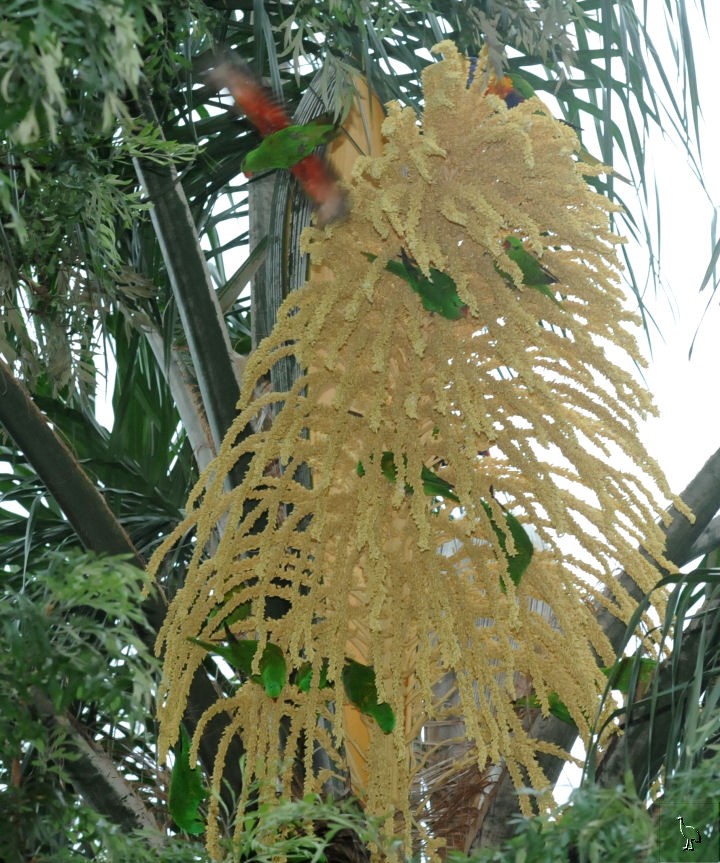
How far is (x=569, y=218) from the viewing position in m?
2.13

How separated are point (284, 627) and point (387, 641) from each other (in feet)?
0.58

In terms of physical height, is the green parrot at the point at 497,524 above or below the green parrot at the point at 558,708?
above

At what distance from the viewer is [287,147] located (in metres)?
2.42

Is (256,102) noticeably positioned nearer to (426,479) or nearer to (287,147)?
(287,147)

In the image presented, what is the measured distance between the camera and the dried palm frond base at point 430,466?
2.05m

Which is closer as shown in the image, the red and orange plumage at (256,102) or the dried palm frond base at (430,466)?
the dried palm frond base at (430,466)

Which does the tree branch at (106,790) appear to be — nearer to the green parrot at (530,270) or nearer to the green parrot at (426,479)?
the green parrot at (426,479)

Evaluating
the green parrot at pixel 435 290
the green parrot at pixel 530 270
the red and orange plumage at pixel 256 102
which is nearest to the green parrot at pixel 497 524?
the green parrot at pixel 435 290

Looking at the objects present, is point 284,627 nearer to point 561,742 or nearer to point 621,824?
point 561,742

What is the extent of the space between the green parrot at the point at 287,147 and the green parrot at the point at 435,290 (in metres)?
0.43

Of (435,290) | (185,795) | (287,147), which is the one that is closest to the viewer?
(435,290)

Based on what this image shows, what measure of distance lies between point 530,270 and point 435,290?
184mm

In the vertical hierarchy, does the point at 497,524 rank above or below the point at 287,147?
below

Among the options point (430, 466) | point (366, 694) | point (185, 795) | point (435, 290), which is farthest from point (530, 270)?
point (185, 795)
